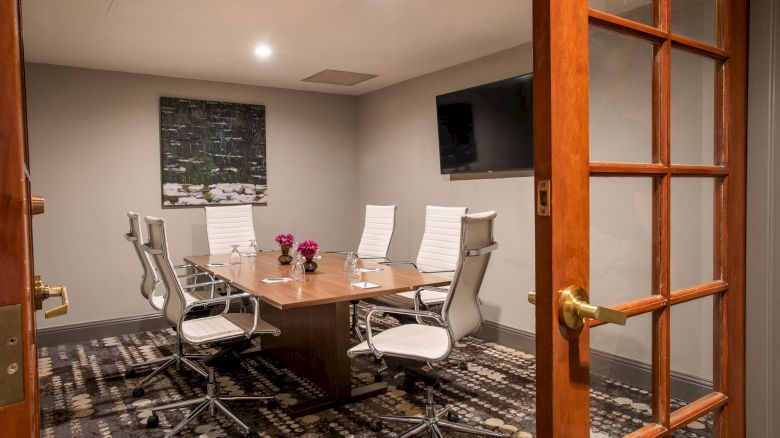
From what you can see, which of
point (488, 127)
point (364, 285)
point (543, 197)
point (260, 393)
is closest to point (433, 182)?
point (488, 127)

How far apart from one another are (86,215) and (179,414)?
2.74 metres

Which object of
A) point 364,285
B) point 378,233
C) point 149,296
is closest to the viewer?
point 364,285

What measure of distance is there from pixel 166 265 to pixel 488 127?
2918mm

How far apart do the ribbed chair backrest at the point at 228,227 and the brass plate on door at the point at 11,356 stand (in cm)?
481

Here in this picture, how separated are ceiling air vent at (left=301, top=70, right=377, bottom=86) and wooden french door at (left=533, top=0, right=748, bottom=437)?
4410mm

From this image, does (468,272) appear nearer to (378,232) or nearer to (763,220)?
(763,220)

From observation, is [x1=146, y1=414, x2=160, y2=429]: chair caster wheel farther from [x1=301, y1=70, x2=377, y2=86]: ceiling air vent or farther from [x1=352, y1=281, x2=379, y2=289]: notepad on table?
[x1=301, y1=70, x2=377, y2=86]: ceiling air vent

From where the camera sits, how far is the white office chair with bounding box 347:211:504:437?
2629 mm

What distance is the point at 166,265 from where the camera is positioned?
2.98 meters

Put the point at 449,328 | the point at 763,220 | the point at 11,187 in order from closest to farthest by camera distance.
Answer: the point at 11,187 < the point at 763,220 < the point at 449,328

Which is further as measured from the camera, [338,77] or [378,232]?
[338,77]

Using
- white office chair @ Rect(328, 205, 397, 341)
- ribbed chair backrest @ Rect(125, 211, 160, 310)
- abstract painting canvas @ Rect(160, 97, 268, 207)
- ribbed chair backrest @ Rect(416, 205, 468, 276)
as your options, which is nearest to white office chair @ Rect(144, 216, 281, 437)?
ribbed chair backrest @ Rect(125, 211, 160, 310)

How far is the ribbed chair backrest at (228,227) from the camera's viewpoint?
528 cm

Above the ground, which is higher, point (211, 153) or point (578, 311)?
point (211, 153)
